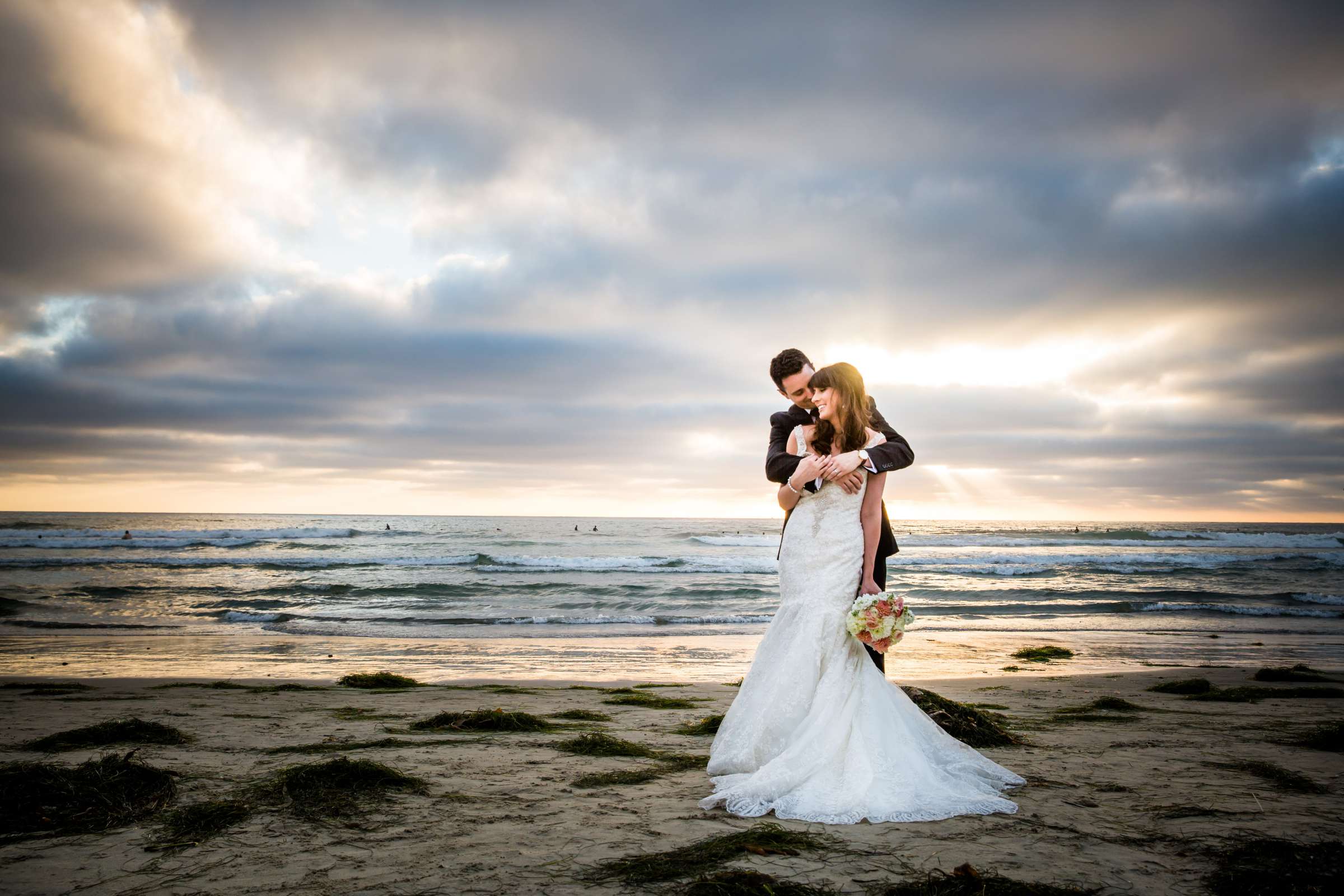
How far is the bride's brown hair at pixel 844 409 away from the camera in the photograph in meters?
4.39

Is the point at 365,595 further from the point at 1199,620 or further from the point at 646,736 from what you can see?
the point at 1199,620

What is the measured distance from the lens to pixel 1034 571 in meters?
32.2

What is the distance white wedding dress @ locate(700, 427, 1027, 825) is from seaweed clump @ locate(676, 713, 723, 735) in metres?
1.90

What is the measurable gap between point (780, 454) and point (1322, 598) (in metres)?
28.5

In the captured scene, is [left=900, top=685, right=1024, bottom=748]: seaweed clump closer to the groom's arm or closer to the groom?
the groom

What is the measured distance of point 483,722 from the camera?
6473 mm

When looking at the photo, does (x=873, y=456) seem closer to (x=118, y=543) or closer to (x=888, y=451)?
(x=888, y=451)

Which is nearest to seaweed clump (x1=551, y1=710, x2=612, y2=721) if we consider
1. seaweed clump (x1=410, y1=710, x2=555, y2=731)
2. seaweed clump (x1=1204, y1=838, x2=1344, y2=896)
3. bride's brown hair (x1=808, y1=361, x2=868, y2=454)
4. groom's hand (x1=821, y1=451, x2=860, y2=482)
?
seaweed clump (x1=410, y1=710, x2=555, y2=731)

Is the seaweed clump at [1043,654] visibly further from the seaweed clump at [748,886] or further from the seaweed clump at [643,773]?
the seaweed clump at [748,886]

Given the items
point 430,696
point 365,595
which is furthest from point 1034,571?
point 430,696

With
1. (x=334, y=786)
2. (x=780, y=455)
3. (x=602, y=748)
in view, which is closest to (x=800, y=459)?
(x=780, y=455)

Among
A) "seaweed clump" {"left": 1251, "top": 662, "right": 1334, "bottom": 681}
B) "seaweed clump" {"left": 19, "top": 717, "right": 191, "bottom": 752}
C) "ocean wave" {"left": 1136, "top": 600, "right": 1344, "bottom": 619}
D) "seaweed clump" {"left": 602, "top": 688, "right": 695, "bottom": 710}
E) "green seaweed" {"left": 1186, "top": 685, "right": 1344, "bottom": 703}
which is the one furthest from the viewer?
"ocean wave" {"left": 1136, "top": 600, "right": 1344, "bottom": 619}

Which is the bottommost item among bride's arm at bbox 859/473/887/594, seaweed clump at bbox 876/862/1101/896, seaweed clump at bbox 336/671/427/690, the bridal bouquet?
seaweed clump at bbox 336/671/427/690

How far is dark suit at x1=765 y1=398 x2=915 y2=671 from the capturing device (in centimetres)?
444
